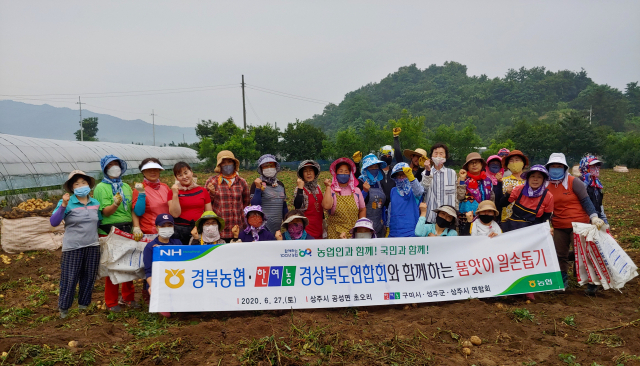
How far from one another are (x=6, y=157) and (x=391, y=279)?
637 inches

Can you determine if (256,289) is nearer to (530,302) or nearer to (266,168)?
(266,168)

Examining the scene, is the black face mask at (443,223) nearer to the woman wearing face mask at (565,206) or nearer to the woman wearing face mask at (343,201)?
Result: the woman wearing face mask at (343,201)

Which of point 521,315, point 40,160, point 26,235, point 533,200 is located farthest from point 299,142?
point 521,315

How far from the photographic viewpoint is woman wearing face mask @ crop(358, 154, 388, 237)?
5.98m

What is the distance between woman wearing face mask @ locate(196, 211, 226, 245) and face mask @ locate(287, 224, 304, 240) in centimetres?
85

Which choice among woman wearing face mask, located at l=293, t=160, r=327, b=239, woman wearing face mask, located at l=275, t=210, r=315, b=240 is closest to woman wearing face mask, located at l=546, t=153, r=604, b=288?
woman wearing face mask, located at l=293, t=160, r=327, b=239

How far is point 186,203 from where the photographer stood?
214 inches

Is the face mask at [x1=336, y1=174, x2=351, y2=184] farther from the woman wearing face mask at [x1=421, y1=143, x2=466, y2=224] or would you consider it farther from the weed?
the weed

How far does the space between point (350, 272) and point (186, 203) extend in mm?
2211

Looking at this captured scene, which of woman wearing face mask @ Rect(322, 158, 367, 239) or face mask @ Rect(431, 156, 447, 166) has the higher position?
face mask @ Rect(431, 156, 447, 166)

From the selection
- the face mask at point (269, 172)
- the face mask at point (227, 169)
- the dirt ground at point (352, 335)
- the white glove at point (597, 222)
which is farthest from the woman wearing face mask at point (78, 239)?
the white glove at point (597, 222)

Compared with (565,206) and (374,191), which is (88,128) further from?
(565,206)

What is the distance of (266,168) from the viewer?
575 centimetres

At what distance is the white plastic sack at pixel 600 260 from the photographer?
5.74 m
